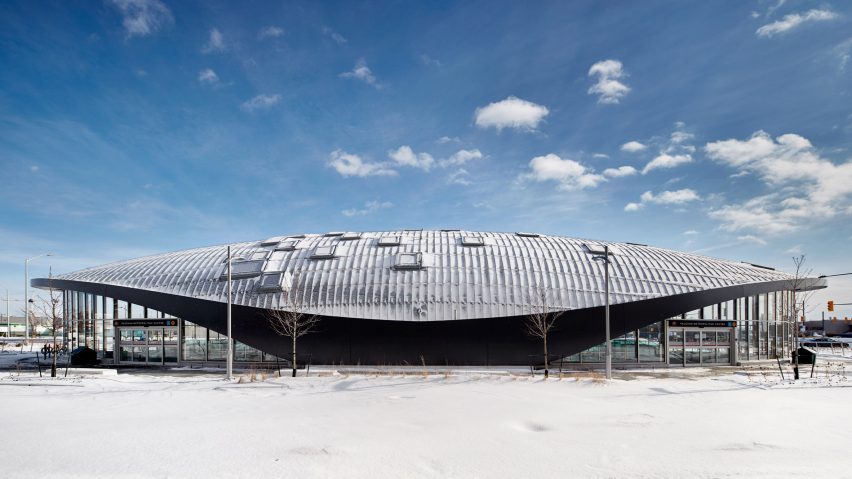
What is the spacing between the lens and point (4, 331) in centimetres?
10125

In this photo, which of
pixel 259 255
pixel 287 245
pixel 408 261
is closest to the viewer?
pixel 408 261

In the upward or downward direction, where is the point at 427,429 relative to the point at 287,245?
downward

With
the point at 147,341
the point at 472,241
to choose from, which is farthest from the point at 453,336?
the point at 147,341

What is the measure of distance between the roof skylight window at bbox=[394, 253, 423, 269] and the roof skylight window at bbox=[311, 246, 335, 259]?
17.1 ft

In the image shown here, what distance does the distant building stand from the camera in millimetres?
32219

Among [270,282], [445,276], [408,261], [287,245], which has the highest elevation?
[287,245]

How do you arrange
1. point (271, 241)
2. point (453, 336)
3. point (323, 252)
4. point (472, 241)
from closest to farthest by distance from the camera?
point (453, 336) < point (323, 252) < point (472, 241) < point (271, 241)

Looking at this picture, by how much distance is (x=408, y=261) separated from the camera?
35531 millimetres

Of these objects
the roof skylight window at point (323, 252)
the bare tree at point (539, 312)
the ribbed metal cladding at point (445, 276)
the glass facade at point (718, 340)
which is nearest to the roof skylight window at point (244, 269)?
the ribbed metal cladding at point (445, 276)

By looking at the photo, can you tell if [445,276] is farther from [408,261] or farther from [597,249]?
[597,249]

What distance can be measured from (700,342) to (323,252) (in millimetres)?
26962

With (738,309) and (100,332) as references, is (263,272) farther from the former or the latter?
(738,309)

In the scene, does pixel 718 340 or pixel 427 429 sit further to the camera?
pixel 718 340

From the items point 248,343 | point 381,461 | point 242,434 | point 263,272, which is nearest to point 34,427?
point 242,434
